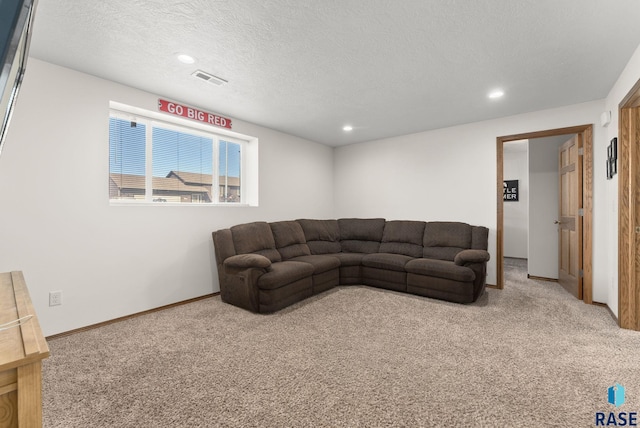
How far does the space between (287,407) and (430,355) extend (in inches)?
46.9

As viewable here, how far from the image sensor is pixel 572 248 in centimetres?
388

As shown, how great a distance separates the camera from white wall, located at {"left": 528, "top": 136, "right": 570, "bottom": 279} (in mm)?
4668

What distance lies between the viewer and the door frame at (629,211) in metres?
2.67

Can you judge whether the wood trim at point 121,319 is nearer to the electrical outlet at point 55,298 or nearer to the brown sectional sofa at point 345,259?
the electrical outlet at point 55,298

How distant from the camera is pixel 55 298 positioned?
2.58 metres

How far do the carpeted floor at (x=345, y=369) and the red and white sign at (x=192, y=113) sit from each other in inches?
91.5

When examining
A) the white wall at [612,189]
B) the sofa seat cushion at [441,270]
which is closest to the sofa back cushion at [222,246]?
the sofa seat cushion at [441,270]

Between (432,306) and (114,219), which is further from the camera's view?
(432,306)

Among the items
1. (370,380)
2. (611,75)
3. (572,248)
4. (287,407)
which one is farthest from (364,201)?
(287,407)

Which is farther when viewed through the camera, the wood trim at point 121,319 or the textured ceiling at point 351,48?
the wood trim at point 121,319

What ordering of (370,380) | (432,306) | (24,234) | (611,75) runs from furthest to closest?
(432,306) → (611,75) → (24,234) → (370,380)

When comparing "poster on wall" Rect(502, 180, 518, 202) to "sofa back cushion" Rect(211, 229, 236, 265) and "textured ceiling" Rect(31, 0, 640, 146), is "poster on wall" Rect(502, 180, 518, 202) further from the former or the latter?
"sofa back cushion" Rect(211, 229, 236, 265)

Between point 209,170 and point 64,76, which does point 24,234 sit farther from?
point 209,170

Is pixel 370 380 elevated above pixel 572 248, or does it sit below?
below
